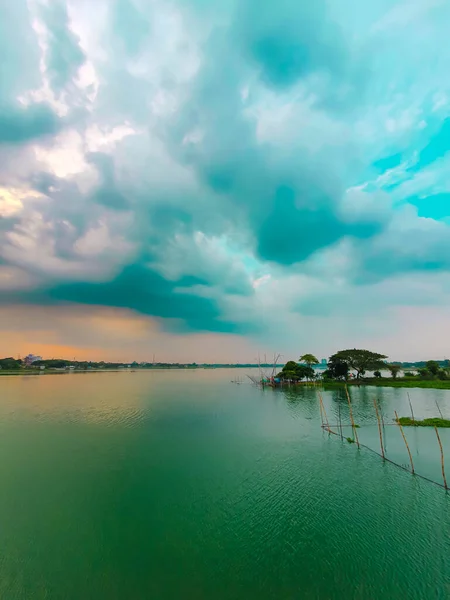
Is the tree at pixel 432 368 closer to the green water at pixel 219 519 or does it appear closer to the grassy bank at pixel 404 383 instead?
the grassy bank at pixel 404 383

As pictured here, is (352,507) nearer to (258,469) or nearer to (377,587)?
(377,587)

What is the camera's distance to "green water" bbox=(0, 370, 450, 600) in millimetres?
8945

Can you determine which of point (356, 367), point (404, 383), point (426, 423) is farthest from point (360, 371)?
point (426, 423)

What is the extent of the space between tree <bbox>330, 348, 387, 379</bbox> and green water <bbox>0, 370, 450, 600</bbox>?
1863 inches

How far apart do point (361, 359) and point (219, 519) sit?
6678 cm

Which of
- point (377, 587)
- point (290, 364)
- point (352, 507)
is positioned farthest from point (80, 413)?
point (290, 364)

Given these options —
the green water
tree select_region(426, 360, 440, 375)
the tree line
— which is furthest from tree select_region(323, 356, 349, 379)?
the green water

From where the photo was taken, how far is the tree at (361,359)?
69.9 metres

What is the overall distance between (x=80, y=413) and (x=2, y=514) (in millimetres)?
24196

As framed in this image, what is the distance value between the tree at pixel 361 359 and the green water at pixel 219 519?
155 feet

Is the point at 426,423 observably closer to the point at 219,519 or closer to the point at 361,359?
the point at 219,519

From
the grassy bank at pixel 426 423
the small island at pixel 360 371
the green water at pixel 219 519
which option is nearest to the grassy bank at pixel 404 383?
the small island at pixel 360 371

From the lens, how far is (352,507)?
43.8 ft

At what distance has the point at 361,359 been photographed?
2766 inches
